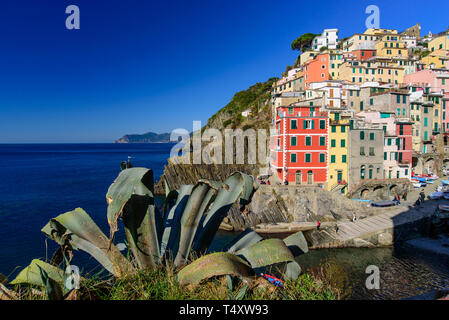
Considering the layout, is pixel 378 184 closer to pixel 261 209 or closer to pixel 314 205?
pixel 314 205

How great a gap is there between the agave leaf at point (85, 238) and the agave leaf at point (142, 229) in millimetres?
211

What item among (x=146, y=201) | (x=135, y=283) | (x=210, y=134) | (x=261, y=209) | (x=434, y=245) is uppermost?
(x=210, y=134)

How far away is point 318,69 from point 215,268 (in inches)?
2289

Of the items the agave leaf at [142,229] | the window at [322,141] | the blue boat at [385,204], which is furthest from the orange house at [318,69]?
the agave leaf at [142,229]

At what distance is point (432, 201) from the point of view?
95.6 feet

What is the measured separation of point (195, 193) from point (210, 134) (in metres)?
68.8

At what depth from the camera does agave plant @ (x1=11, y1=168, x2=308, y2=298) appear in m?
2.69

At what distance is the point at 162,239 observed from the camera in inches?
148

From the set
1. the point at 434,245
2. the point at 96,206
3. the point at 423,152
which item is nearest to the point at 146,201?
the point at 434,245

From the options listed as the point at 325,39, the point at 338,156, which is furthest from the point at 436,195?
the point at 325,39

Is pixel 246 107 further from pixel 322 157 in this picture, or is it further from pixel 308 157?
pixel 322 157

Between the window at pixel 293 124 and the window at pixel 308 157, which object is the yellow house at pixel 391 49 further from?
the window at pixel 308 157
